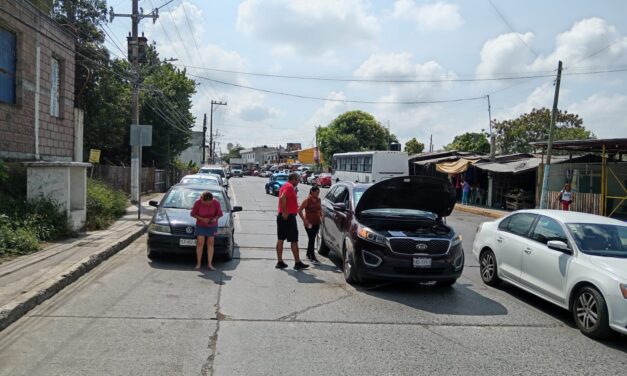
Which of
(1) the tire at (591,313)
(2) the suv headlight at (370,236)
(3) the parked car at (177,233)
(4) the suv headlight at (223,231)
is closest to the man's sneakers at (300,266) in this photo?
(3) the parked car at (177,233)

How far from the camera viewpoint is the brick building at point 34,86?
12.8 meters

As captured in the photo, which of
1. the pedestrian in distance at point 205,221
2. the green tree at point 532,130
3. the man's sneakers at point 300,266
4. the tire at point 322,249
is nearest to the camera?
the pedestrian in distance at point 205,221

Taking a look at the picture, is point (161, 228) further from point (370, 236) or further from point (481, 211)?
point (481, 211)

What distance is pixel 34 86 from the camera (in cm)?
1399

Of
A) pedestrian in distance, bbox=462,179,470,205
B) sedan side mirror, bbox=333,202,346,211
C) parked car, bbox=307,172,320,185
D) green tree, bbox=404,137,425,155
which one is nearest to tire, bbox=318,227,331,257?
sedan side mirror, bbox=333,202,346,211

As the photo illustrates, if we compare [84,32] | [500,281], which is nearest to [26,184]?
[500,281]

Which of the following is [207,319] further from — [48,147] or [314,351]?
[48,147]

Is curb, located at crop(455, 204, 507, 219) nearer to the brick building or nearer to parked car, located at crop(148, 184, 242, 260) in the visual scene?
parked car, located at crop(148, 184, 242, 260)

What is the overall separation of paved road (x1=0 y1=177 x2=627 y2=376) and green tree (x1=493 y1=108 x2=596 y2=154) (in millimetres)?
43556

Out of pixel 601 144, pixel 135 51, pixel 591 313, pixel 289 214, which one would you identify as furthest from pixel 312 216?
pixel 135 51

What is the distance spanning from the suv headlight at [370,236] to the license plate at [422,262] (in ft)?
1.77

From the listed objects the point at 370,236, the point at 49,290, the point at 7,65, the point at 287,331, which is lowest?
the point at 287,331

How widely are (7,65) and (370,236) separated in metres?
10.5

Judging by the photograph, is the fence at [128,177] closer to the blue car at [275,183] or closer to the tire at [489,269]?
the blue car at [275,183]
